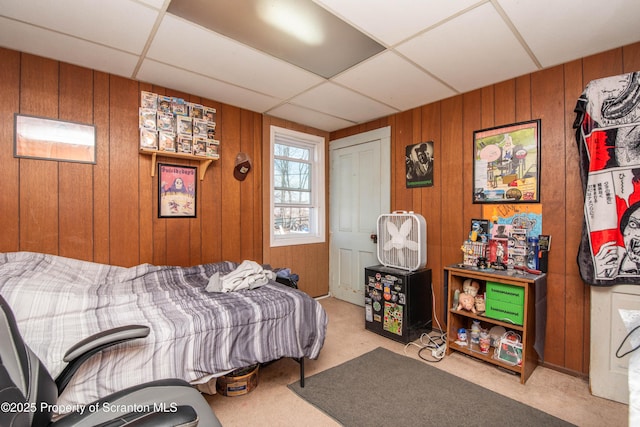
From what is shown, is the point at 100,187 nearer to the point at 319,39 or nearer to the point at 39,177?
the point at 39,177

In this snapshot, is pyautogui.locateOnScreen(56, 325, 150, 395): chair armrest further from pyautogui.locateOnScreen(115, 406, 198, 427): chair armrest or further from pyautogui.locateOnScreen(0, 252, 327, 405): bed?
pyautogui.locateOnScreen(115, 406, 198, 427): chair armrest

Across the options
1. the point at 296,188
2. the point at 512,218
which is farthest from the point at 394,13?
the point at 296,188

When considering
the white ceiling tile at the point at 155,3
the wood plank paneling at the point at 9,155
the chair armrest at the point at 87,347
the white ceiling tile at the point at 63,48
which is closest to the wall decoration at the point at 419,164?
the white ceiling tile at the point at 155,3

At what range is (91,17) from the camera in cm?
178

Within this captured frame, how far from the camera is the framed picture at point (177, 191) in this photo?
110 inches

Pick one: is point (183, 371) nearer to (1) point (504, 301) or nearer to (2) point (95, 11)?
(2) point (95, 11)

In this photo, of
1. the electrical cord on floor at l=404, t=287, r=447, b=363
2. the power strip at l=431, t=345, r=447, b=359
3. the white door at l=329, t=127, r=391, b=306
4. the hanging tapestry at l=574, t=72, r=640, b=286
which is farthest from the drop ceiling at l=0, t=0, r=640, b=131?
the power strip at l=431, t=345, r=447, b=359

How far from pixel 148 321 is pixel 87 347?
0.37 m

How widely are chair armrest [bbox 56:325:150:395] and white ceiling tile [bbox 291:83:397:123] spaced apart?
2432mm

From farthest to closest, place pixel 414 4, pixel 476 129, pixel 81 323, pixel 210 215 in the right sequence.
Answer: pixel 210 215 → pixel 476 129 → pixel 414 4 → pixel 81 323

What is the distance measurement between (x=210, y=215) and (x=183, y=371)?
177 cm

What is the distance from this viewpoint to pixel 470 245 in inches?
105

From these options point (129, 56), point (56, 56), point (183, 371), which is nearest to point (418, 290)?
point (183, 371)

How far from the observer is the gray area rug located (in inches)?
69.4
